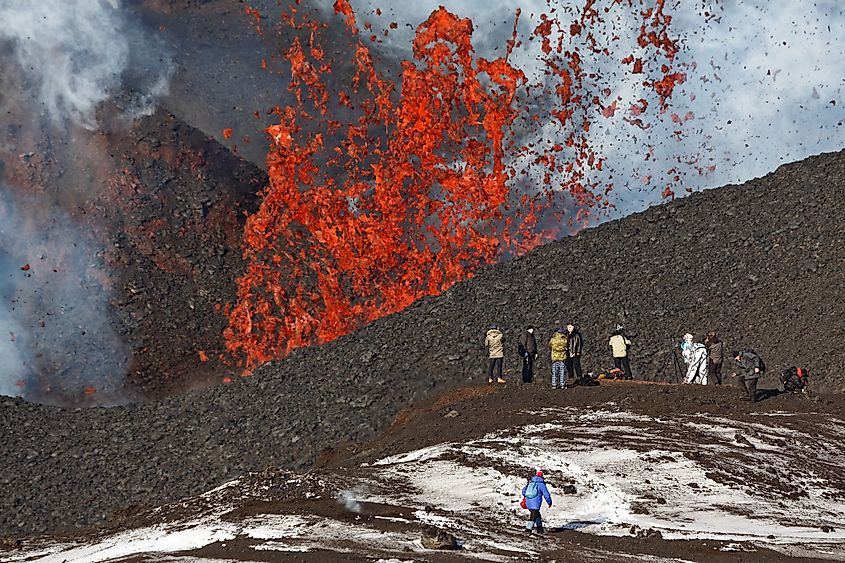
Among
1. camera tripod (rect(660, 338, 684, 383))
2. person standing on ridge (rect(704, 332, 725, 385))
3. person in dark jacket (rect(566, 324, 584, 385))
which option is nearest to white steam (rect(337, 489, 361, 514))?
person in dark jacket (rect(566, 324, 584, 385))

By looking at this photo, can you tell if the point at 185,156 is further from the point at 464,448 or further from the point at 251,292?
the point at 464,448

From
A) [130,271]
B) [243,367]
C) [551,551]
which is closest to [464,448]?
[551,551]

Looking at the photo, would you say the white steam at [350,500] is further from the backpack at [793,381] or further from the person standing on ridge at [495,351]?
the backpack at [793,381]

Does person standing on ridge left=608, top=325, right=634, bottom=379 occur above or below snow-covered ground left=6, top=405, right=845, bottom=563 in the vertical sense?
above

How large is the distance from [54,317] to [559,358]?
39075 millimetres

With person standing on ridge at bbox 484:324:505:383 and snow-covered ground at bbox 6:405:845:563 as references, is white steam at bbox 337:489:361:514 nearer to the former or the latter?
snow-covered ground at bbox 6:405:845:563

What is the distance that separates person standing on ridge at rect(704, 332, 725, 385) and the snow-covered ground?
4.65 metres

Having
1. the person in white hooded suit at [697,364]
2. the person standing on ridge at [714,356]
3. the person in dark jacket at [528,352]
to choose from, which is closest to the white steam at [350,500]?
the person in dark jacket at [528,352]

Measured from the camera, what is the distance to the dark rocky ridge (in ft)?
109

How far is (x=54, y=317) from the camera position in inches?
2363

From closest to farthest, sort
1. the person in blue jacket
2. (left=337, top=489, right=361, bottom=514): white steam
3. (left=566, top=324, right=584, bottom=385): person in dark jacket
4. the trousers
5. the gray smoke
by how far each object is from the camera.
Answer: the person in blue jacket
(left=337, top=489, right=361, bottom=514): white steam
the trousers
(left=566, top=324, right=584, bottom=385): person in dark jacket
the gray smoke

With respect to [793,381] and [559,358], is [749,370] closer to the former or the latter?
[793,381]

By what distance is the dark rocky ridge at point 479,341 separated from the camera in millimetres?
33125

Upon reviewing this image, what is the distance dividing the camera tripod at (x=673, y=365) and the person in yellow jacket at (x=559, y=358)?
5.87m
